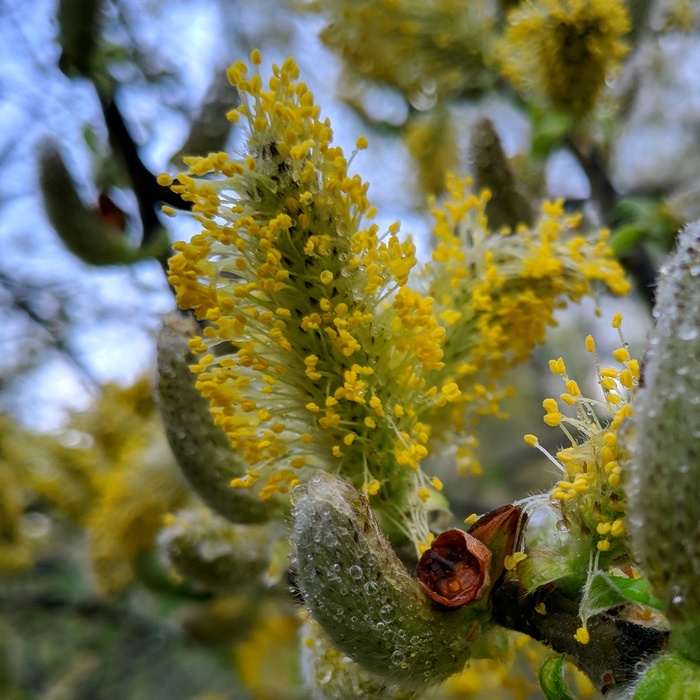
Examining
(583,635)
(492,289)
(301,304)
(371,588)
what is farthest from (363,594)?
(492,289)

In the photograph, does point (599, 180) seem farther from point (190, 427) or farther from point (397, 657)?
point (397, 657)

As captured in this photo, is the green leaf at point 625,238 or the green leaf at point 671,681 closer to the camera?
the green leaf at point 671,681

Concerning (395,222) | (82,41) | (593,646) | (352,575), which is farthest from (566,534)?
(82,41)

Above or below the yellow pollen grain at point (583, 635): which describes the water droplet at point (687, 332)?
above

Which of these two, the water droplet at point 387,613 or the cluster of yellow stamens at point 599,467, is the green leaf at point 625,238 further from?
the water droplet at point 387,613

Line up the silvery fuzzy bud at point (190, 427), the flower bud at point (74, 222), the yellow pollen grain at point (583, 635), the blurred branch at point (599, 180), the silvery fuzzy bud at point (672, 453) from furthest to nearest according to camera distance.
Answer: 1. the blurred branch at point (599, 180)
2. the flower bud at point (74, 222)
3. the silvery fuzzy bud at point (190, 427)
4. the yellow pollen grain at point (583, 635)
5. the silvery fuzzy bud at point (672, 453)

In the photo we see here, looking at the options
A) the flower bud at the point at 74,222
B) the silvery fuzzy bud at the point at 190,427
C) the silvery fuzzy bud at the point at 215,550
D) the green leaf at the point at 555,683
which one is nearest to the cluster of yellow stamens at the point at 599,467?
the green leaf at the point at 555,683

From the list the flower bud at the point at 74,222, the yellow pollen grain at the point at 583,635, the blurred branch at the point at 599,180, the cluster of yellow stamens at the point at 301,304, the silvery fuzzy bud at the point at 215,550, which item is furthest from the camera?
the blurred branch at the point at 599,180

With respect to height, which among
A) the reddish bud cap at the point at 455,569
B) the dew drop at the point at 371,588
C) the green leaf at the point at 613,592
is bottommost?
the green leaf at the point at 613,592

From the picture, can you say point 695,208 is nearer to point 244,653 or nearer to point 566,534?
point 566,534
